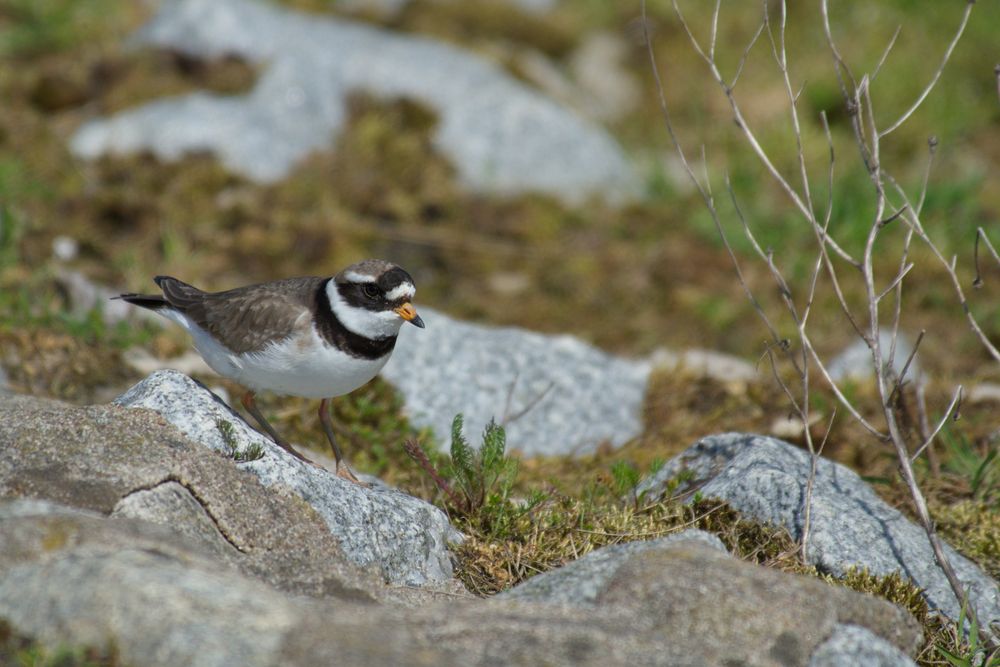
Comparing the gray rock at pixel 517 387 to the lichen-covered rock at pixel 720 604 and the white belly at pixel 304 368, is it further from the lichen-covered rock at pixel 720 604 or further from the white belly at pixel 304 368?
the lichen-covered rock at pixel 720 604

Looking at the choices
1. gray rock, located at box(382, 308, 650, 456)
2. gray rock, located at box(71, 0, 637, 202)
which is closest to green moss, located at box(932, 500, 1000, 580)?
gray rock, located at box(382, 308, 650, 456)

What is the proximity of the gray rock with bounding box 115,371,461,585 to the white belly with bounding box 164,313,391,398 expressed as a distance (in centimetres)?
57

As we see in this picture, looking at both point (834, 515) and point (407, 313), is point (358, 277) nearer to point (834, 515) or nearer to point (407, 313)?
point (407, 313)

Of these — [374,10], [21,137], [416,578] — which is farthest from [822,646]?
[374,10]

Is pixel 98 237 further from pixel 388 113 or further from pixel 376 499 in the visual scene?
pixel 376 499

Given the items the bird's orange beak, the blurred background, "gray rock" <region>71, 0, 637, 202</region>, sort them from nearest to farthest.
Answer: the bird's orange beak
the blurred background
"gray rock" <region>71, 0, 637, 202</region>

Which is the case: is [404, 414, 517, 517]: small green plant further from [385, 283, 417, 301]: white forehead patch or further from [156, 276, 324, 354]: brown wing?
[156, 276, 324, 354]: brown wing

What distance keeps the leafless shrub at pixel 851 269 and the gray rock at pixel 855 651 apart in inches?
41.4

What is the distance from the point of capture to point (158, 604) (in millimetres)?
3461

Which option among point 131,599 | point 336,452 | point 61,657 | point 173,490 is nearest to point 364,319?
point 336,452

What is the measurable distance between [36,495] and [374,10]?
1090 cm

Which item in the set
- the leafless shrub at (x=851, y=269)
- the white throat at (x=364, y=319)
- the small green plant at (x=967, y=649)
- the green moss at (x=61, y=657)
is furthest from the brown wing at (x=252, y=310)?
the small green plant at (x=967, y=649)

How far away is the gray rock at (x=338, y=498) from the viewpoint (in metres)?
4.87

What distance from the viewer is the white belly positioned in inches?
226
